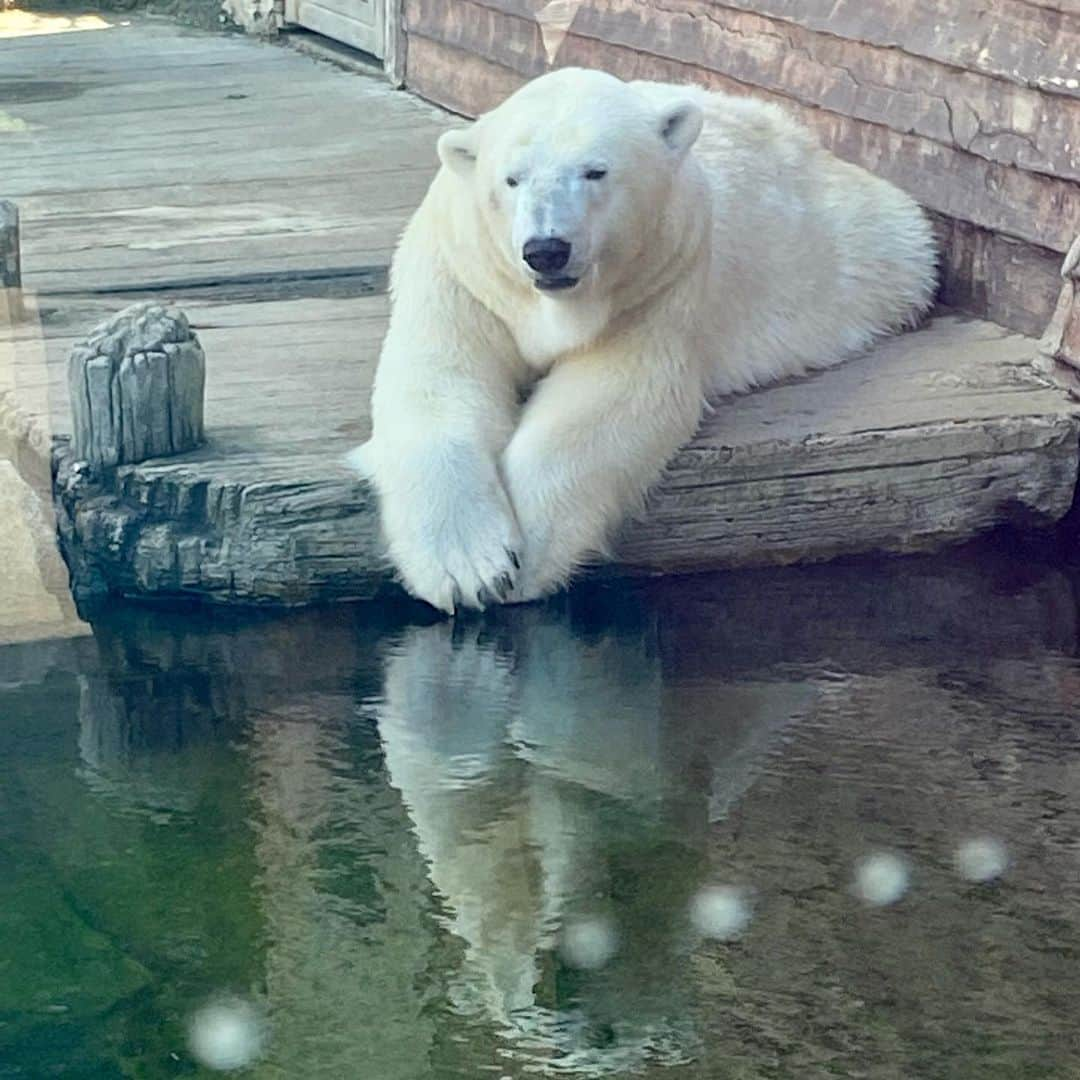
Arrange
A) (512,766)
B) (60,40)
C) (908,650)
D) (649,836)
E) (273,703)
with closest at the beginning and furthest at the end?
(649,836) → (512,766) → (273,703) → (908,650) → (60,40)

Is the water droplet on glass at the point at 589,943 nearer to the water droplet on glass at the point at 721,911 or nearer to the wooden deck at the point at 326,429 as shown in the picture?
the water droplet on glass at the point at 721,911

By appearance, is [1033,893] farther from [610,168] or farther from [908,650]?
[610,168]

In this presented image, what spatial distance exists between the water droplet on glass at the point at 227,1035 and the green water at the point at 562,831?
2 centimetres

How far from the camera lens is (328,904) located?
2.67 metres

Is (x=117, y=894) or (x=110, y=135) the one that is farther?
(x=110, y=135)

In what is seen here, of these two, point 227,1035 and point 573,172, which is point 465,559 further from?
point 227,1035

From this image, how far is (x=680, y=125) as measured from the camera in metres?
3.73

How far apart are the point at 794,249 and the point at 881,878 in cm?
195

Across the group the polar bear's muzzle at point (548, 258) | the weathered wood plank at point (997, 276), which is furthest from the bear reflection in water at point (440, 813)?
the weathered wood plank at point (997, 276)

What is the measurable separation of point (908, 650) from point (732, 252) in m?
1.02

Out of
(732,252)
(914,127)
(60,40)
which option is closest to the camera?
(732,252)

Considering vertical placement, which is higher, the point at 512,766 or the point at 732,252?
the point at 732,252

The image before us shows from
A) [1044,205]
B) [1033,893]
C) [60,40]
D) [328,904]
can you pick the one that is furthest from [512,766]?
[60,40]

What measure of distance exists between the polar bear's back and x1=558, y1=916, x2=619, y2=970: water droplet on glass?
1.71 m
